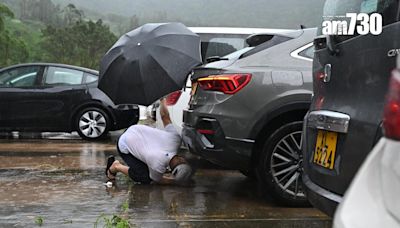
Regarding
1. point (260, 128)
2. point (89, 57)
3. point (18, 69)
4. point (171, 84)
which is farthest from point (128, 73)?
point (89, 57)

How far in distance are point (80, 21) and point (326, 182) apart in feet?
52.6

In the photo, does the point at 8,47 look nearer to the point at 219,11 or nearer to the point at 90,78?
the point at 219,11

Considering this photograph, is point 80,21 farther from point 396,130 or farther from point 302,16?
point 396,130

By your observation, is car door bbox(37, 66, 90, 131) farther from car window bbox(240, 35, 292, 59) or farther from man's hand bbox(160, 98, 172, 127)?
car window bbox(240, 35, 292, 59)

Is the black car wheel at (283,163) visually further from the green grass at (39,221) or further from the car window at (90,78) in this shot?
the car window at (90,78)

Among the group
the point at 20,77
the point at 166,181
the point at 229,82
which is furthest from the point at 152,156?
the point at 20,77

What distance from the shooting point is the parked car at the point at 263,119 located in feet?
15.5

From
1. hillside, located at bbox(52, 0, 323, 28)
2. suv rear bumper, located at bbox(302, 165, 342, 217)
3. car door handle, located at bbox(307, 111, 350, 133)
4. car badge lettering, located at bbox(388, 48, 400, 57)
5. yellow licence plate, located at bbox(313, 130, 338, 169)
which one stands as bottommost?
suv rear bumper, located at bbox(302, 165, 342, 217)

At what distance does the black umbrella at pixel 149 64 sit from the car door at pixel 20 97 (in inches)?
147

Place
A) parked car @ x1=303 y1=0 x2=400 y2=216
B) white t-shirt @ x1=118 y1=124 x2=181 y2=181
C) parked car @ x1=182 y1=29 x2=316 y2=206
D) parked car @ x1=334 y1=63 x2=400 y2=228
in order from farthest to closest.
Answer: white t-shirt @ x1=118 y1=124 x2=181 y2=181 → parked car @ x1=182 y1=29 x2=316 y2=206 → parked car @ x1=303 y1=0 x2=400 y2=216 → parked car @ x1=334 y1=63 x2=400 y2=228

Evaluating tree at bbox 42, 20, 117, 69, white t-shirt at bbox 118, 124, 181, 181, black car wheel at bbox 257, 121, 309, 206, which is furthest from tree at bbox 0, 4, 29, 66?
black car wheel at bbox 257, 121, 309, 206

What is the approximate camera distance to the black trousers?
18.7ft

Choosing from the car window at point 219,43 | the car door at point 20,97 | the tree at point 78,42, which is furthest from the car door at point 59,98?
the tree at point 78,42

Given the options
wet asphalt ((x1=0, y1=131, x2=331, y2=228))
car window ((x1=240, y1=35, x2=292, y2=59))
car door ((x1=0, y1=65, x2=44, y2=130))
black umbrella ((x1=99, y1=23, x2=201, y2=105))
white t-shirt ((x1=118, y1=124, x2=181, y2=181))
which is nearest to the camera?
wet asphalt ((x1=0, y1=131, x2=331, y2=228))
